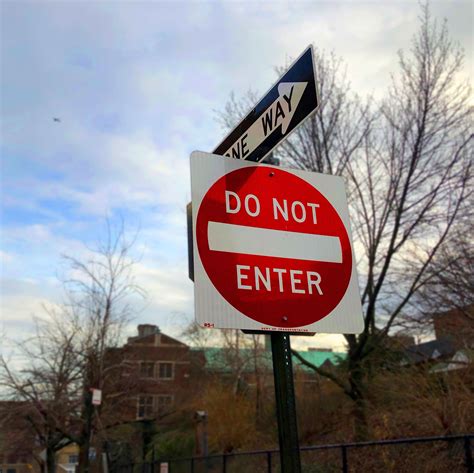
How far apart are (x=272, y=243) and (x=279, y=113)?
729mm

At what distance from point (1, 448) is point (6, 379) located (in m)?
2.55

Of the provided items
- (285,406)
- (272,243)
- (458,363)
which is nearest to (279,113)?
(272,243)

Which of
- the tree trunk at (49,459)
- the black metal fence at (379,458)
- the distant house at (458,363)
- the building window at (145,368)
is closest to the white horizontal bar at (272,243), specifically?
the black metal fence at (379,458)

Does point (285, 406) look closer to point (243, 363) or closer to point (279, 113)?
point (279, 113)

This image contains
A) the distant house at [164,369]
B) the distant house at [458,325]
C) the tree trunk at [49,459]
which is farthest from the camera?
the distant house at [164,369]

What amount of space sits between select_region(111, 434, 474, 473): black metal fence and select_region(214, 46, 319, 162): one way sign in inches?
229

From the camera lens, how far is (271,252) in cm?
251

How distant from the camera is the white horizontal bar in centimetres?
246

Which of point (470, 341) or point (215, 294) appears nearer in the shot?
point (215, 294)

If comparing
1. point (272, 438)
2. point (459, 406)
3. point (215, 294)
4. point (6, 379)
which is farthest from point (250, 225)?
point (6, 379)

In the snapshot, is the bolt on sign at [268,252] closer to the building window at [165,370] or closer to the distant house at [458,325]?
the distant house at [458,325]

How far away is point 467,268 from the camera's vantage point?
14.5m

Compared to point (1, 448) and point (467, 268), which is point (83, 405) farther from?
point (467, 268)

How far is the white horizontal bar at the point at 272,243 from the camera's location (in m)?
2.46
